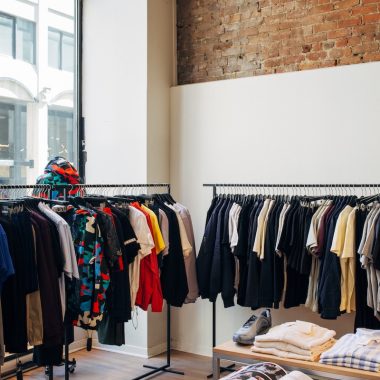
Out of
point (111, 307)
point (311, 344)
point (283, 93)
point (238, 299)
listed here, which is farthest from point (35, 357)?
point (283, 93)

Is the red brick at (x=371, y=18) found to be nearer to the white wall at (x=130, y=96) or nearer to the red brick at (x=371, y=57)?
the red brick at (x=371, y=57)

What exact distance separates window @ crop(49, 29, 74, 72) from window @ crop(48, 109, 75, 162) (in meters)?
0.43

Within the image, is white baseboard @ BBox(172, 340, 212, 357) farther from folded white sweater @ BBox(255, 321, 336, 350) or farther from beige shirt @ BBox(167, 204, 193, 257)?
folded white sweater @ BBox(255, 321, 336, 350)

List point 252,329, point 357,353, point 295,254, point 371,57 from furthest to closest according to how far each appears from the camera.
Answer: point 371,57, point 295,254, point 252,329, point 357,353

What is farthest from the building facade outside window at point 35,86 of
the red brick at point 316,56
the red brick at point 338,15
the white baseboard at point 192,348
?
the red brick at point 338,15

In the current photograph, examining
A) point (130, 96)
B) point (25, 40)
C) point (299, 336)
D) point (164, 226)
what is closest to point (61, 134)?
point (130, 96)

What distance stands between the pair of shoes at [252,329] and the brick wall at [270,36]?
2365 millimetres

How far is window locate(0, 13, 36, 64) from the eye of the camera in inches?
187

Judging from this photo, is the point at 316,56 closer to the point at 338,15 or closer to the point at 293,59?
the point at 293,59

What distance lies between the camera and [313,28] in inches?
188

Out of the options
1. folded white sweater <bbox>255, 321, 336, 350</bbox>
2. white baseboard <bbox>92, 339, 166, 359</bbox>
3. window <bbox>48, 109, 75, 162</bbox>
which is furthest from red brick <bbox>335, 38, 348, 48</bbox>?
white baseboard <bbox>92, 339, 166, 359</bbox>

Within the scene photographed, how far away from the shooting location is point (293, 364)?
2.54 meters

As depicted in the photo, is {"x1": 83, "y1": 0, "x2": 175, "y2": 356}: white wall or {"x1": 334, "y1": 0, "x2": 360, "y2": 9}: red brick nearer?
{"x1": 334, "y1": 0, "x2": 360, "y2": 9}: red brick

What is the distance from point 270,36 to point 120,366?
10.2 feet
